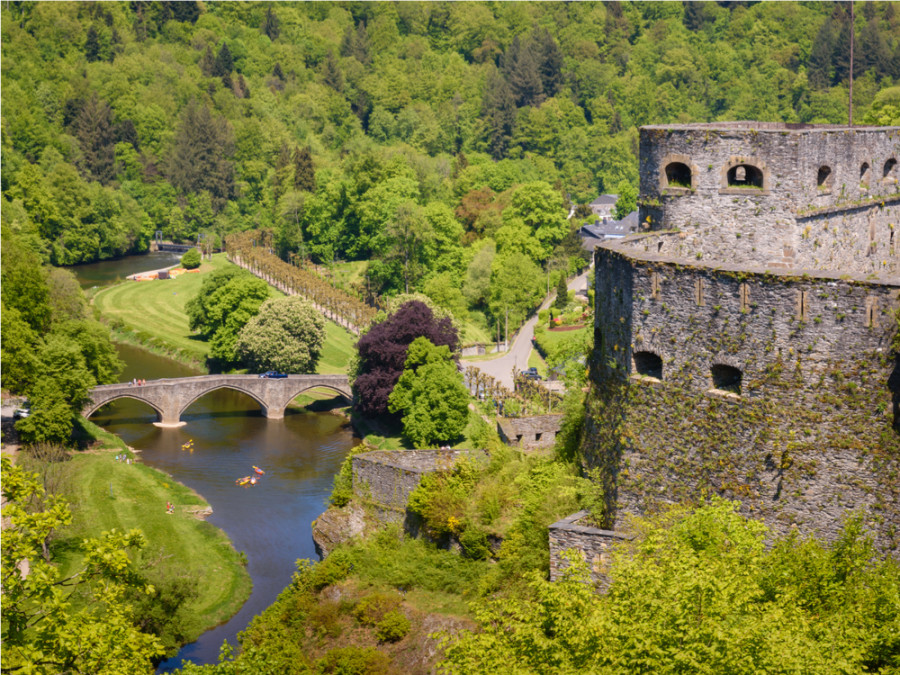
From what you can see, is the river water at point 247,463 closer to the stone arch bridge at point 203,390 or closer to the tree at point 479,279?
the stone arch bridge at point 203,390

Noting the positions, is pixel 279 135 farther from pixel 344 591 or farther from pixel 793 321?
pixel 793 321

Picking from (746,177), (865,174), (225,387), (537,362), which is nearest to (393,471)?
(746,177)

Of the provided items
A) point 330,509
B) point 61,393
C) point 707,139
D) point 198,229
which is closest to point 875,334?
point 707,139

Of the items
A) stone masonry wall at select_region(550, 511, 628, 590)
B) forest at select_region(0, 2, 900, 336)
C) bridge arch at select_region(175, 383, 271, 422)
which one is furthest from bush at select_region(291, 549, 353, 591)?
forest at select_region(0, 2, 900, 336)

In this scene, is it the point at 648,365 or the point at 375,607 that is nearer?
the point at 648,365

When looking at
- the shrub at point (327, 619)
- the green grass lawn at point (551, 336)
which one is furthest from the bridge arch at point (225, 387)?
the shrub at point (327, 619)

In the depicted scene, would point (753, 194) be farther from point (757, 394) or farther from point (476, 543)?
point (476, 543)

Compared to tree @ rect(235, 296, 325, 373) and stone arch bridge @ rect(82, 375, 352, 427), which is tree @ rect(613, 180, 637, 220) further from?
stone arch bridge @ rect(82, 375, 352, 427)
